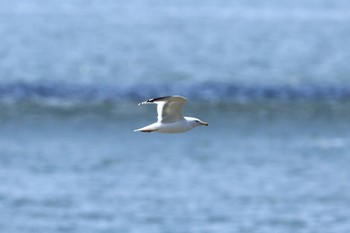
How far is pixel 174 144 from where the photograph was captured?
133ft

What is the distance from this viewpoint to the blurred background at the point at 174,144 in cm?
3425

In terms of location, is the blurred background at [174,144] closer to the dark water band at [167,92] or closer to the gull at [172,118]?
the dark water band at [167,92]

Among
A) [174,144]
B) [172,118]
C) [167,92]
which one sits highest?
[167,92]

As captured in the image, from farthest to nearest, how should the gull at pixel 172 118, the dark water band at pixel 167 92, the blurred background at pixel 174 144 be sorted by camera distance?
the dark water band at pixel 167 92
the blurred background at pixel 174 144
the gull at pixel 172 118

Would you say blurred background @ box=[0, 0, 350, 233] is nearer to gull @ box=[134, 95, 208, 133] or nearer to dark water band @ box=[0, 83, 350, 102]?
dark water band @ box=[0, 83, 350, 102]

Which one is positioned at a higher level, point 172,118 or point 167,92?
point 167,92

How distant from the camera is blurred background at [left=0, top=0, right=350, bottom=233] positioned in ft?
112

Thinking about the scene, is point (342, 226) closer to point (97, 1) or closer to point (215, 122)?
point (215, 122)

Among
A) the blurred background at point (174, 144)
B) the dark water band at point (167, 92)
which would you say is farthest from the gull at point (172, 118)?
the dark water band at point (167, 92)

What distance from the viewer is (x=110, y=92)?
1859 inches

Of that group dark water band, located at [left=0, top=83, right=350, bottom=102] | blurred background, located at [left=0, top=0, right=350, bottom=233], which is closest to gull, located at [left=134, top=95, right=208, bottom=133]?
blurred background, located at [left=0, top=0, right=350, bottom=233]

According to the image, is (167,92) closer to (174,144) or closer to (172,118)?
(174,144)

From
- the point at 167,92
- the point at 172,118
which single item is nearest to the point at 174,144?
the point at 167,92

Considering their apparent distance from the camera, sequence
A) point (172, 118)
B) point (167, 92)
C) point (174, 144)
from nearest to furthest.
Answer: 1. point (172, 118)
2. point (174, 144)
3. point (167, 92)
